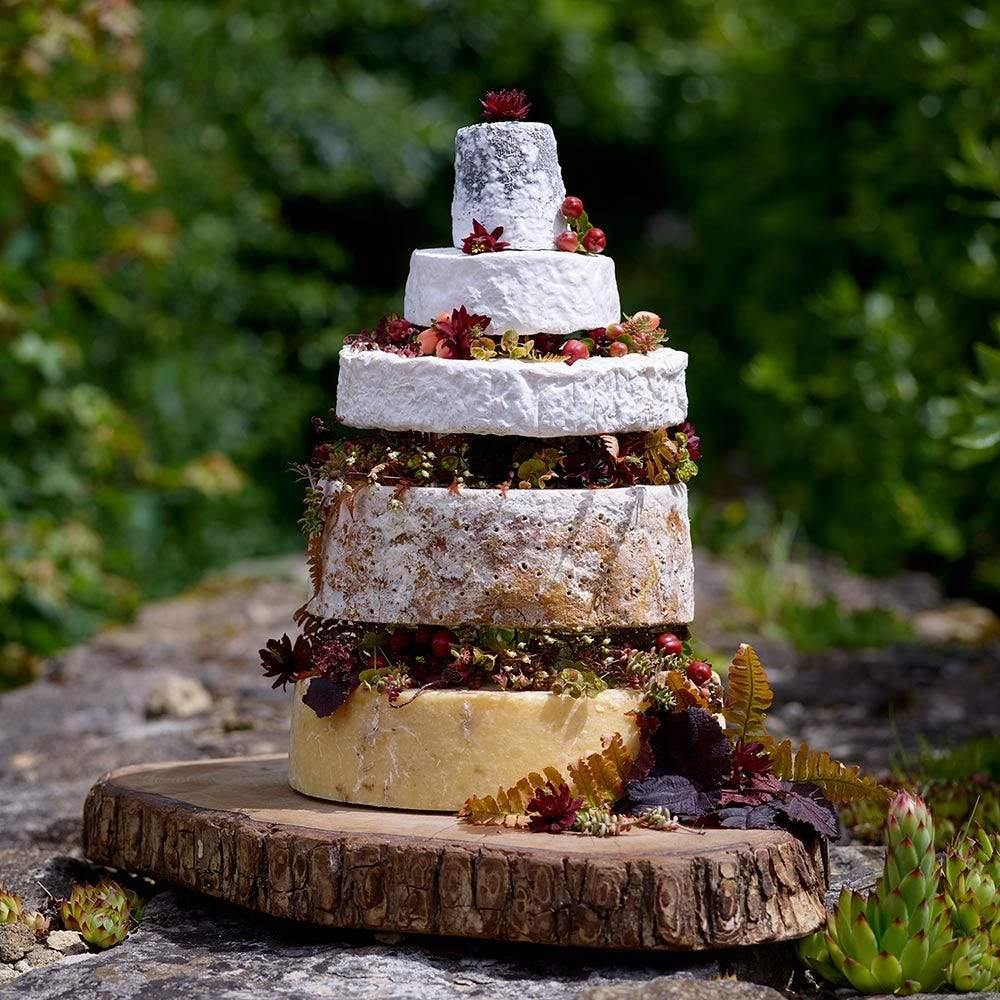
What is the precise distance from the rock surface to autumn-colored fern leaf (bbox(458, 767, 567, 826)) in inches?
12.1

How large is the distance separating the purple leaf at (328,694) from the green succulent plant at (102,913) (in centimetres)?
71

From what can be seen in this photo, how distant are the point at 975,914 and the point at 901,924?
0.29 meters

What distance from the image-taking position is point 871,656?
8.35 meters

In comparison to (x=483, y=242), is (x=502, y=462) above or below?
below

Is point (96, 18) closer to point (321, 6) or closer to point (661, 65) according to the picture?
point (321, 6)

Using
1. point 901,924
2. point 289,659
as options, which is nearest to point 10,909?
point 289,659

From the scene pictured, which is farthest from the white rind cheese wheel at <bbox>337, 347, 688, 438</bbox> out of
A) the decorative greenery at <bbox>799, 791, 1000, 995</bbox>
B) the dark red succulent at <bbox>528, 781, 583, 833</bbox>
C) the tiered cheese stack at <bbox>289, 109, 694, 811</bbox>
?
the decorative greenery at <bbox>799, 791, 1000, 995</bbox>

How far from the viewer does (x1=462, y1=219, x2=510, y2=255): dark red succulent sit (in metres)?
4.49

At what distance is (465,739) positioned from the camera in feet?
14.2

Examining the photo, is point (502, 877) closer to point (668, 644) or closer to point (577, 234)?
point (668, 644)

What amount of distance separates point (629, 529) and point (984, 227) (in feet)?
16.9

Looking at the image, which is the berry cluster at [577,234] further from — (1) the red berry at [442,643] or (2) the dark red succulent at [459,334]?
(1) the red berry at [442,643]

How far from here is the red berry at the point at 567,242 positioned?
14.9ft

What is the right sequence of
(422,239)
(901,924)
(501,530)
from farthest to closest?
(422,239) → (501,530) → (901,924)
